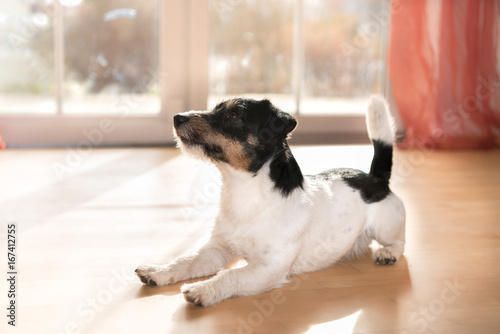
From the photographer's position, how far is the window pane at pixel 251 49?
5.07 meters

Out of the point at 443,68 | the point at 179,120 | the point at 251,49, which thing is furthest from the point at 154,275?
the point at 443,68

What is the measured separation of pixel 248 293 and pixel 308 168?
2.13 metres

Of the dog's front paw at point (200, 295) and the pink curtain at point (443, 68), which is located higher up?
the pink curtain at point (443, 68)

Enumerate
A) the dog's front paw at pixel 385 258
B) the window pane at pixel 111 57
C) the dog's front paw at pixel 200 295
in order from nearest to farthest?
the dog's front paw at pixel 200 295, the dog's front paw at pixel 385 258, the window pane at pixel 111 57

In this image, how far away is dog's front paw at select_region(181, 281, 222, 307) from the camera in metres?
1.66

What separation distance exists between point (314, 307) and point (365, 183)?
0.61 m

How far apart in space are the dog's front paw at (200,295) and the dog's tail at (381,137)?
87 centimetres

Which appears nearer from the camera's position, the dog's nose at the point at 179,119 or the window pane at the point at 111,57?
the dog's nose at the point at 179,119

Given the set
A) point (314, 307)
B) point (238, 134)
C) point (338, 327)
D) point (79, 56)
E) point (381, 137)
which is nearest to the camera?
point (338, 327)

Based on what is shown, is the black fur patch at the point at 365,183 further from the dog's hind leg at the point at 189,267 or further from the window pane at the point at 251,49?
the window pane at the point at 251,49

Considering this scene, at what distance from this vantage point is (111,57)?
4.91 m

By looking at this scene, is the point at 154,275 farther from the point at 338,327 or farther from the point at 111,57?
the point at 111,57

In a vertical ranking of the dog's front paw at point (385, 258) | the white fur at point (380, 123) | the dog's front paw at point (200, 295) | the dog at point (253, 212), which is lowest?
the dog's front paw at point (385, 258)

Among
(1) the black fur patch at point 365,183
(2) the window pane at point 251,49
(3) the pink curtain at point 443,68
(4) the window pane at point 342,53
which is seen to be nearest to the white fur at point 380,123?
(1) the black fur patch at point 365,183
